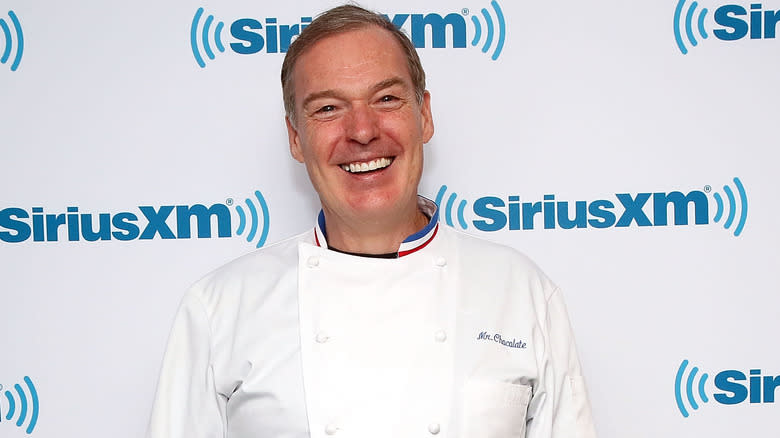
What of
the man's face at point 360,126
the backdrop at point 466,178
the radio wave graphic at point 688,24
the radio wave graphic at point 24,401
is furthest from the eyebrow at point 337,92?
the radio wave graphic at point 24,401

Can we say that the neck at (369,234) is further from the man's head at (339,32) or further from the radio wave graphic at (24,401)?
the radio wave graphic at (24,401)

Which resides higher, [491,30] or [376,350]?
[491,30]

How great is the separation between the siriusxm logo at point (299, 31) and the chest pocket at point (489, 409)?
0.74 metres

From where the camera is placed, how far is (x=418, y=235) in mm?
1224

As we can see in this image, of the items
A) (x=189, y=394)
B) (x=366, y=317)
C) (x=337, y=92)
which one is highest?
(x=337, y=92)

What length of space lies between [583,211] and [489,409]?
Answer: 575 millimetres

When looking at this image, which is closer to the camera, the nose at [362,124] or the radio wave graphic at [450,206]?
the nose at [362,124]

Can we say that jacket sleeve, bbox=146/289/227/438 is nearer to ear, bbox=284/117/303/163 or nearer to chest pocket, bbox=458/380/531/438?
ear, bbox=284/117/303/163

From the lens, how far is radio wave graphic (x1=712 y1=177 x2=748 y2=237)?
1545mm

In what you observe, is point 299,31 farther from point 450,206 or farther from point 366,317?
point 366,317

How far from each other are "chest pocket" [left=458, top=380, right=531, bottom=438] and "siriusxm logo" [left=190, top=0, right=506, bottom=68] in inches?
29.2

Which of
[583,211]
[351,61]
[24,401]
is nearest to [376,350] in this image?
[351,61]

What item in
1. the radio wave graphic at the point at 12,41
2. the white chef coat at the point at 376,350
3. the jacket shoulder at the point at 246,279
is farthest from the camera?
the radio wave graphic at the point at 12,41

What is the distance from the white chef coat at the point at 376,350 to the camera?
113 centimetres
